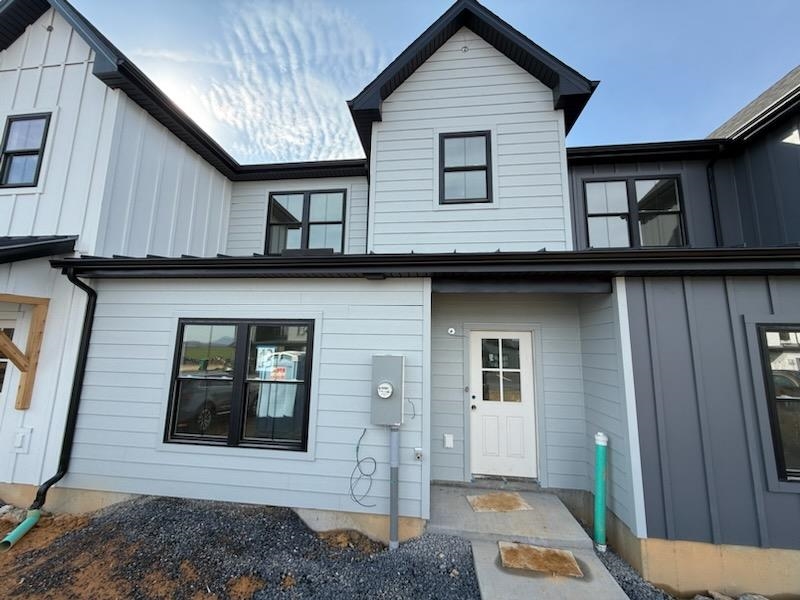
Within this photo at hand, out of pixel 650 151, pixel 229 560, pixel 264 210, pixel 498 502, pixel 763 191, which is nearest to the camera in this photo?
pixel 229 560

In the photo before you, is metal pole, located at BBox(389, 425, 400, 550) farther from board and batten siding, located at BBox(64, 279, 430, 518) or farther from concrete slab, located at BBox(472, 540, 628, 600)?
concrete slab, located at BBox(472, 540, 628, 600)

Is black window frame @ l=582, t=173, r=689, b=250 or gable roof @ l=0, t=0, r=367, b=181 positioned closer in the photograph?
gable roof @ l=0, t=0, r=367, b=181

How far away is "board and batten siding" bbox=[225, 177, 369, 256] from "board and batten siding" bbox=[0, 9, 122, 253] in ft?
7.82

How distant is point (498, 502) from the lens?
4.04 meters

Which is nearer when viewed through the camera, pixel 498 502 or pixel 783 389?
pixel 783 389

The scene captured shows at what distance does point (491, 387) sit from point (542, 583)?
91.5 inches

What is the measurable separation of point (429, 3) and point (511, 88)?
277 cm

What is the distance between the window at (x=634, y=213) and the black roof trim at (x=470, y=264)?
2093mm

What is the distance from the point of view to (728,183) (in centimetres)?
519

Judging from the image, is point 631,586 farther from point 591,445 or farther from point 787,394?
point 787,394

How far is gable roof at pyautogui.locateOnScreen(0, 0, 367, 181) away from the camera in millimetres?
4445

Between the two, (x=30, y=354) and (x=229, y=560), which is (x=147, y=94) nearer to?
(x=30, y=354)

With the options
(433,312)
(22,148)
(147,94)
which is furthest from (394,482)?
(22,148)

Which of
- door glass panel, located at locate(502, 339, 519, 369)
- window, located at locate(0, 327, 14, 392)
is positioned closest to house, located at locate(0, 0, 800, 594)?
door glass panel, located at locate(502, 339, 519, 369)
